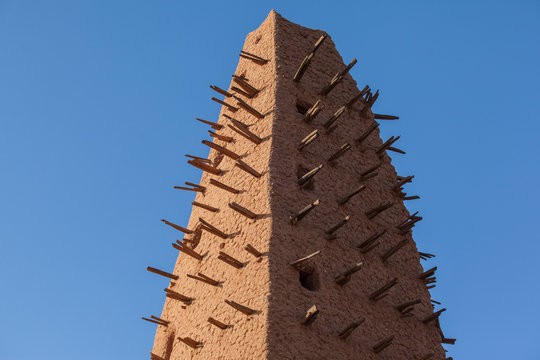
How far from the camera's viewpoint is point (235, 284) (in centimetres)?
927

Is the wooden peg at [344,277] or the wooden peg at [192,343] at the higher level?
the wooden peg at [344,277]

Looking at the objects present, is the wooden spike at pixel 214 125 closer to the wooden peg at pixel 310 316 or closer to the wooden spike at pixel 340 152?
the wooden spike at pixel 340 152

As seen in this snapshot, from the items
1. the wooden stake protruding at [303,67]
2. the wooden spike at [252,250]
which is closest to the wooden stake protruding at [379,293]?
the wooden spike at [252,250]

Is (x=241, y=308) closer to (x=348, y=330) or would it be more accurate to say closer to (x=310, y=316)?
(x=310, y=316)

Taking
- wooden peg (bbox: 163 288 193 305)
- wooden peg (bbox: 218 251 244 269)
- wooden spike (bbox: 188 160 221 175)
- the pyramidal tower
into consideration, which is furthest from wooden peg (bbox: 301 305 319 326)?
wooden spike (bbox: 188 160 221 175)

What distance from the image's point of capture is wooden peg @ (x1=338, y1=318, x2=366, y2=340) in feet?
27.5

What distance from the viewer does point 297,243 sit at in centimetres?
939

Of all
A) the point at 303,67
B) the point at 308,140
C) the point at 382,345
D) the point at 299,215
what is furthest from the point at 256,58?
the point at 382,345

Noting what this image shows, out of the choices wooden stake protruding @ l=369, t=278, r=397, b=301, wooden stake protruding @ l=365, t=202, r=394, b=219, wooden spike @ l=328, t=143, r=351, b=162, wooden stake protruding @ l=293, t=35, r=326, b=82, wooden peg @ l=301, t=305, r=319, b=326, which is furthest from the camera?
wooden stake protruding @ l=293, t=35, r=326, b=82

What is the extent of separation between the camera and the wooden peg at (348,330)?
330 inches

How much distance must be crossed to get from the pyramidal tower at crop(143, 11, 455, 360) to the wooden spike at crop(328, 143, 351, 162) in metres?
0.03

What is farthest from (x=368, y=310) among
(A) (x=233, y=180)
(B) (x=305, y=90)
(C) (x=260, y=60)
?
(C) (x=260, y=60)

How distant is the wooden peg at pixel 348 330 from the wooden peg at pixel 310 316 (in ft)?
1.83

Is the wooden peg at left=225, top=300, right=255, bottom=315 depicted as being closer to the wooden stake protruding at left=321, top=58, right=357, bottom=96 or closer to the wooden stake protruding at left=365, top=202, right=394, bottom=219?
the wooden stake protruding at left=365, top=202, right=394, bottom=219
